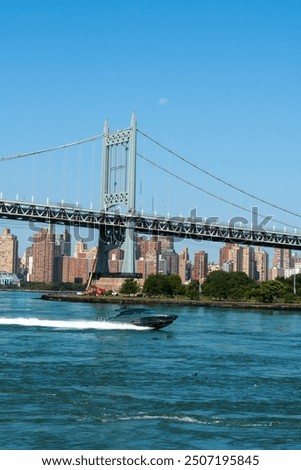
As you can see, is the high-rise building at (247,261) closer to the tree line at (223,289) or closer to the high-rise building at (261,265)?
the high-rise building at (261,265)

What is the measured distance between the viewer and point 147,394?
1163 centimetres

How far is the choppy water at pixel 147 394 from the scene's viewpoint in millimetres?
8992

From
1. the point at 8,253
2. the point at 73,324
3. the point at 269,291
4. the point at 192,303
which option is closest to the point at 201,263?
the point at 8,253

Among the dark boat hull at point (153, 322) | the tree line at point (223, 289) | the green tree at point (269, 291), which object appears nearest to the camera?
the dark boat hull at point (153, 322)

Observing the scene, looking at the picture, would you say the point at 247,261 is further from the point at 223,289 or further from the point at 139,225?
the point at 139,225

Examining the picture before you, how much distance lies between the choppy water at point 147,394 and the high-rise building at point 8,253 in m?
129

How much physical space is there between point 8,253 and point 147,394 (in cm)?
14357

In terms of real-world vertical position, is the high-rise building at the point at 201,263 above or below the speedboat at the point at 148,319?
above

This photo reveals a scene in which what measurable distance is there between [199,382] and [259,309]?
3540cm

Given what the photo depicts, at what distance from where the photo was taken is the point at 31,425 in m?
9.40

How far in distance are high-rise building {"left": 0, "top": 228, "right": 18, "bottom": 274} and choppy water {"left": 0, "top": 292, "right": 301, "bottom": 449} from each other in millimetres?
129322

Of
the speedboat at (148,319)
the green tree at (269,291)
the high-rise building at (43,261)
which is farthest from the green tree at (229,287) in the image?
the high-rise building at (43,261)
